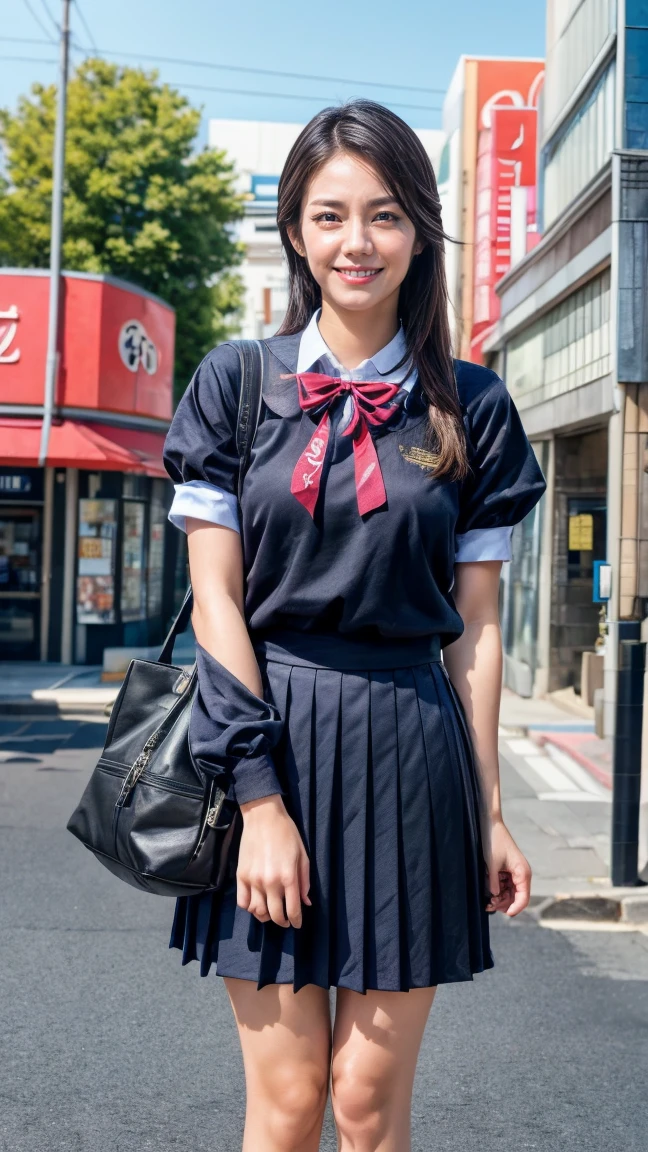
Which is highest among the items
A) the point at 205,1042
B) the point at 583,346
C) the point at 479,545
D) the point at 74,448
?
the point at 583,346

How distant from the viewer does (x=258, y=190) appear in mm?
60562

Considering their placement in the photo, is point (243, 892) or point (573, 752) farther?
point (573, 752)

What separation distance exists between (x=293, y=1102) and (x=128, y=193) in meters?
26.2

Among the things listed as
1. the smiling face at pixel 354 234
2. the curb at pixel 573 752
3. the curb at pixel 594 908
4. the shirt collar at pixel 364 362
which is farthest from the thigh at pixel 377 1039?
the curb at pixel 573 752

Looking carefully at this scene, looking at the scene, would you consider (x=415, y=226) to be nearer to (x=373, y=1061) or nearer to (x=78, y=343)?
(x=373, y=1061)

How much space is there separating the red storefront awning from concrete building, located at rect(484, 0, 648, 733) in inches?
192

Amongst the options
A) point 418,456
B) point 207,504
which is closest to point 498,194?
point 418,456

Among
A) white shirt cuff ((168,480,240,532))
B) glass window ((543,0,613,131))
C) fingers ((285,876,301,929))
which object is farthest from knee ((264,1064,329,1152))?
glass window ((543,0,613,131))

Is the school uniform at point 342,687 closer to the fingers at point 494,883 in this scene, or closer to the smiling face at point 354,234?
the fingers at point 494,883

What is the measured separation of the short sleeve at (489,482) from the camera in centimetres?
210

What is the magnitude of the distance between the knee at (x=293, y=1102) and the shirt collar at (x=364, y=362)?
1110 mm

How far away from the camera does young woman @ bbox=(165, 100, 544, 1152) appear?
6.21ft

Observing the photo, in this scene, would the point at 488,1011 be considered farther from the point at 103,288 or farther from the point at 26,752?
the point at 103,288

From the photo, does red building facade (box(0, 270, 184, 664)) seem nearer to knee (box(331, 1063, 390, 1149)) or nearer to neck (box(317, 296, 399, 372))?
neck (box(317, 296, 399, 372))
